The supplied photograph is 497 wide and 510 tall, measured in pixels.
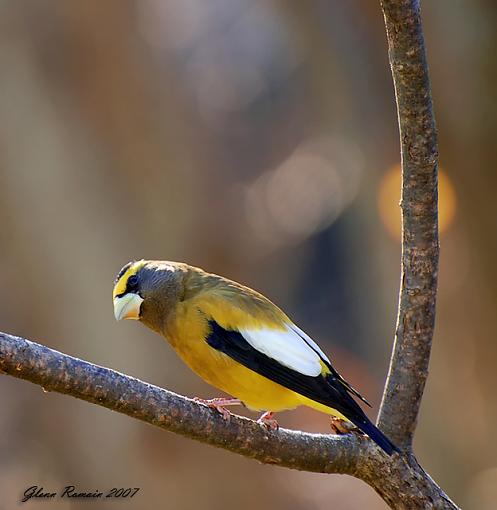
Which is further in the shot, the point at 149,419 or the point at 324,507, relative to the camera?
the point at 324,507

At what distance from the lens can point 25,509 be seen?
27.9ft

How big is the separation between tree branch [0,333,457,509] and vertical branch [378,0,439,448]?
0.64ft

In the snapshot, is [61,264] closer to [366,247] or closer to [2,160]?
[2,160]

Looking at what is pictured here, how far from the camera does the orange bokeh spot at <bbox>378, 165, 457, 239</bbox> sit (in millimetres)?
7379

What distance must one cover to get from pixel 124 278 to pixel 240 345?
0.67 meters

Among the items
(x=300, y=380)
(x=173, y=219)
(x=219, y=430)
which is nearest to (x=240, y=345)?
(x=300, y=380)

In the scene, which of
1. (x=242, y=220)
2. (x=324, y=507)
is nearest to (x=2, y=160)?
(x=242, y=220)

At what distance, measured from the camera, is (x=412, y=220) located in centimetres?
333

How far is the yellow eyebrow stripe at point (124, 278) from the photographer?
160 inches

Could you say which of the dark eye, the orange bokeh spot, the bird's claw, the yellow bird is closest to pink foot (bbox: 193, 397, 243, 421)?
the yellow bird

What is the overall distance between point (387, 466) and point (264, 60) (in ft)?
34.1

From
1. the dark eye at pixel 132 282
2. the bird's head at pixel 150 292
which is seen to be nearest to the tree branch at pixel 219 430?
the bird's head at pixel 150 292

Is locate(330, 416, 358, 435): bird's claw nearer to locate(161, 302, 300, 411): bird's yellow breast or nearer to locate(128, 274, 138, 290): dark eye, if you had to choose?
locate(161, 302, 300, 411): bird's yellow breast

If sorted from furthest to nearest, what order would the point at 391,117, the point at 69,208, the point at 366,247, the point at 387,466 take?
the point at 366,247 → the point at 69,208 → the point at 391,117 → the point at 387,466
